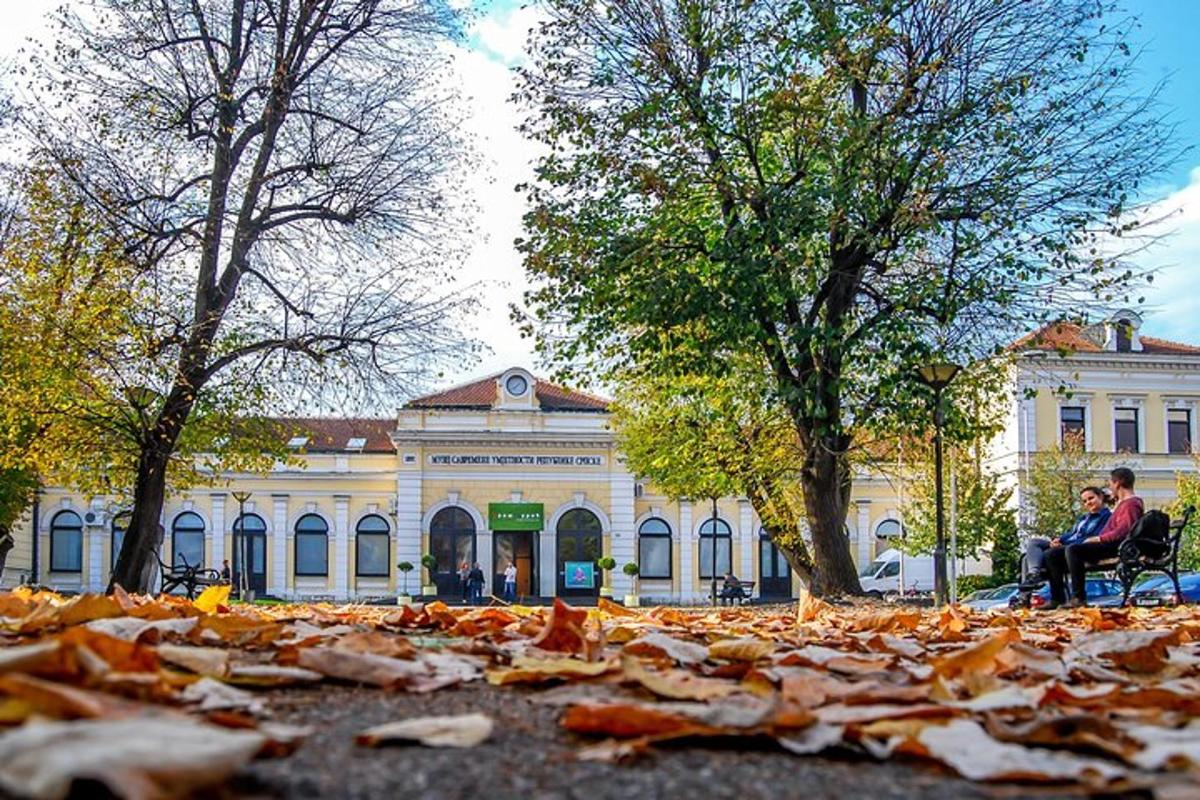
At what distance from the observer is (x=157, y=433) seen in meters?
16.4

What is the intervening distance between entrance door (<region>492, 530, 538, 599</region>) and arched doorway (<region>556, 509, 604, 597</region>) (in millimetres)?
1052

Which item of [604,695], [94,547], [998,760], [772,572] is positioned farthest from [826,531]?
[94,547]

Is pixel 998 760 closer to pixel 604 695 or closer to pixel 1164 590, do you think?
pixel 604 695

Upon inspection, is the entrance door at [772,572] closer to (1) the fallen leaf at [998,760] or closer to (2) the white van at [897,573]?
(2) the white van at [897,573]

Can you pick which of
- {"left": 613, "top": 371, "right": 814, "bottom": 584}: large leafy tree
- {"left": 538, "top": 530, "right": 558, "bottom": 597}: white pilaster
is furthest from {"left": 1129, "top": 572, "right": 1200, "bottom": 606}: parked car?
{"left": 538, "top": 530, "right": 558, "bottom": 597}: white pilaster

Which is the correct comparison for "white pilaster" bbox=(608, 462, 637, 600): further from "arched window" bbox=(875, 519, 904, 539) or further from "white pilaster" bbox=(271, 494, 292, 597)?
"white pilaster" bbox=(271, 494, 292, 597)

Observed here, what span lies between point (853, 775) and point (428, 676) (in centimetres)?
117

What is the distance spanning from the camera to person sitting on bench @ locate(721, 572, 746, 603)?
46844 mm

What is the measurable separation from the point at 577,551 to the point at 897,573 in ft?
40.0

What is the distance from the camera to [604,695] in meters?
2.66

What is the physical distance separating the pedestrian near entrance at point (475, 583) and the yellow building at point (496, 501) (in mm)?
1639

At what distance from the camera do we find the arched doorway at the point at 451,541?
4909cm

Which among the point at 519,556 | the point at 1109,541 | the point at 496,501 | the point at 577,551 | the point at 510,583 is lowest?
the point at 510,583

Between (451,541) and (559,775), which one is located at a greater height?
(559,775)
